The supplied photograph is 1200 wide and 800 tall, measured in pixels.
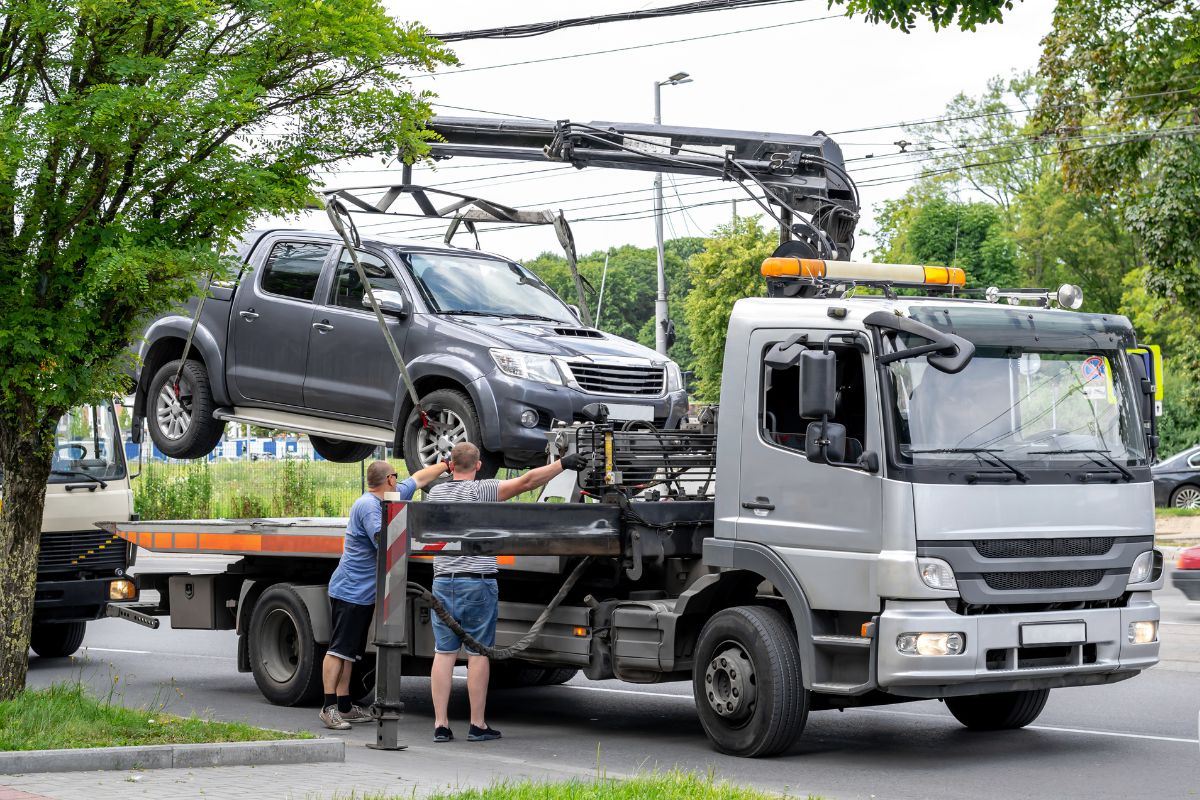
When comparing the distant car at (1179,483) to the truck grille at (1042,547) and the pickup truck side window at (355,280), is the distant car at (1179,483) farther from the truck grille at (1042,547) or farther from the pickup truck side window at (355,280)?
→ the truck grille at (1042,547)

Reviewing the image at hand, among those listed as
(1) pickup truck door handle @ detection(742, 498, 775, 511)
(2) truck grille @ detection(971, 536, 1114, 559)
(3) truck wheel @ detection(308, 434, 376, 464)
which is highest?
(3) truck wheel @ detection(308, 434, 376, 464)

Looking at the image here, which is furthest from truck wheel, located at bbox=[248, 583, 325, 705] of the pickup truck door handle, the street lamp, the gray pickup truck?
the street lamp

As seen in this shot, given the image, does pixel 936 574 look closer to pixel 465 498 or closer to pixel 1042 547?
pixel 1042 547

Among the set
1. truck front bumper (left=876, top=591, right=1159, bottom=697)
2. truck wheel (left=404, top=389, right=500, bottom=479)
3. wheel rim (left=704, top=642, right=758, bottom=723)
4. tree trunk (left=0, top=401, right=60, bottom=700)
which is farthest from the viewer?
truck wheel (left=404, top=389, right=500, bottom=479)

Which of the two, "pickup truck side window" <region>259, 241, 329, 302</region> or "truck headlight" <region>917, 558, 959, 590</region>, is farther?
"pickup truck side window" <region>259, 241, 329, 302</region>

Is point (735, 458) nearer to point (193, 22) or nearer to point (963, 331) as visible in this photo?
point (963, 331)

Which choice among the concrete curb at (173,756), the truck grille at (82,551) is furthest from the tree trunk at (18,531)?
the truck grille at (82,551)

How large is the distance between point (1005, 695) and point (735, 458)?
8.20ft

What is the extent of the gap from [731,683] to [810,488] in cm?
126

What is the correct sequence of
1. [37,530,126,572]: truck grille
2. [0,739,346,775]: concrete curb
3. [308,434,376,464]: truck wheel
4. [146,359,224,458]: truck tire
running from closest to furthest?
[0,739,346,775]: concrete curb, [146,359,224,458]: truck tire, [308,434,376,464]: truck wheel, [37,530,126,572]: truck grille

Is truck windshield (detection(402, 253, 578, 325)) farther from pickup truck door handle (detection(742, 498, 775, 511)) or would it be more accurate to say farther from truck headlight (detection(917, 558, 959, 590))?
truck headlight (detection(917, 558, 959, 590))

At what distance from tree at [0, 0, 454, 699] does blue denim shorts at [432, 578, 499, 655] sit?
2495 millimetres

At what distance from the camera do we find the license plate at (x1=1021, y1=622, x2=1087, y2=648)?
8844 millimetres

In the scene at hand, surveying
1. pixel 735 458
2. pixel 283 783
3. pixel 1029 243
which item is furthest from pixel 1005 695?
pixel 1029 243
